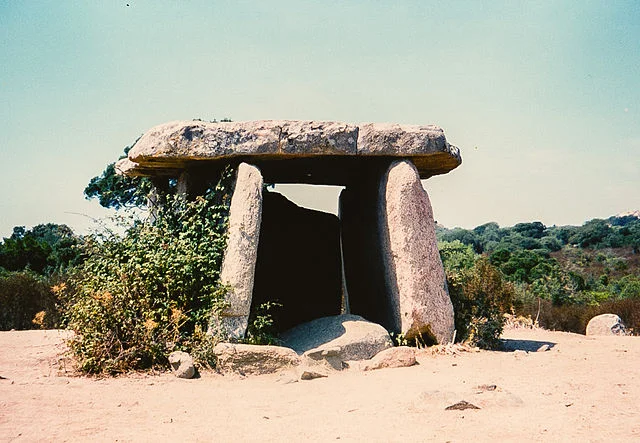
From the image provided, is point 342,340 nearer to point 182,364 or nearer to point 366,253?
point 182,364

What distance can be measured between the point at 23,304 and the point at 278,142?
6.42m

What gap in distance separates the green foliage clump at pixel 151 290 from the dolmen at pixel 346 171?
0.28 metres

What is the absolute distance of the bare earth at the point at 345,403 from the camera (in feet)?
12.9

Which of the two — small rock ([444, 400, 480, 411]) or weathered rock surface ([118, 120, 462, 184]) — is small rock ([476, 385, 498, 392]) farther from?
weathered rock surface ([118, 120, 462, 184])

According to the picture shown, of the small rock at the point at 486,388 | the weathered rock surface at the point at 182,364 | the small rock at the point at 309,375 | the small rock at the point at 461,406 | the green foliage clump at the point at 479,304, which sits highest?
the green foliage clump at the point at 479,304

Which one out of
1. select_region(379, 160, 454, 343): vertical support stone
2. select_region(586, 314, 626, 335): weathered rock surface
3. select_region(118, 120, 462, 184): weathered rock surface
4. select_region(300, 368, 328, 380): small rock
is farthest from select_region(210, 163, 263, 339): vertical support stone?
select_region(586, 314, 626, 335): weathered rock surface

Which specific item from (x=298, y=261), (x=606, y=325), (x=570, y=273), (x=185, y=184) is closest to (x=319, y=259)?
(x=298, y=261)

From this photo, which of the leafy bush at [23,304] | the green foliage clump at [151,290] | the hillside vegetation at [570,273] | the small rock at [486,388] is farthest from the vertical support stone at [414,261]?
the leafy bush at [23,304]

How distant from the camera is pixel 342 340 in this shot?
7.16 m

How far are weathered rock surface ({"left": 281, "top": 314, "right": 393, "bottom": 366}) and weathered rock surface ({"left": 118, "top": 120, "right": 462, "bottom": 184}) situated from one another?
2.18 meters

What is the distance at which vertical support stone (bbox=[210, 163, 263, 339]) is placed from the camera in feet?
22.6

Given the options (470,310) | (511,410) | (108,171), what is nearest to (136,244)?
(470,310)

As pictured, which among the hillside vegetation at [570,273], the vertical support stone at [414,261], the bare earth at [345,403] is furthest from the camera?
the hillside vegetation at [570,273]

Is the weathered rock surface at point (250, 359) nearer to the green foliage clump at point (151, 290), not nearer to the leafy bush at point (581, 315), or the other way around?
the green foliage clump at point (151, 290)
